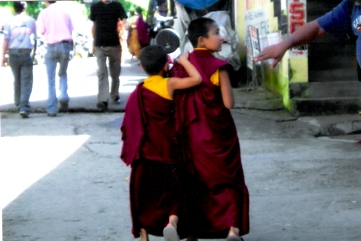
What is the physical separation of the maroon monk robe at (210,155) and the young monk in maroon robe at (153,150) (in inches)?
3.4

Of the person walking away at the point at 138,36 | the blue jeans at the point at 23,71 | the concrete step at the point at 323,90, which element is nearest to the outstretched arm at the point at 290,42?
the concrete step at the point at 323,90

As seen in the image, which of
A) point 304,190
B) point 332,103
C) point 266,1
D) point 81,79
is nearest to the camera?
point 304,190

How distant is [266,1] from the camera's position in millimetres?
14016

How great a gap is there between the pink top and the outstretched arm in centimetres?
796

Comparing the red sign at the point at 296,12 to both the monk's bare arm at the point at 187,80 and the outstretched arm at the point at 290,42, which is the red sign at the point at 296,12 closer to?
the monk's bare arm at the point at 187,80

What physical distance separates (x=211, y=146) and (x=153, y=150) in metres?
0.39

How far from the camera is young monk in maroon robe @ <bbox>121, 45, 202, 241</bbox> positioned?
5508 millimetres

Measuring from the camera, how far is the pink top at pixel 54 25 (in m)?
12.2

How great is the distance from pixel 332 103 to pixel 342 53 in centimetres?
139

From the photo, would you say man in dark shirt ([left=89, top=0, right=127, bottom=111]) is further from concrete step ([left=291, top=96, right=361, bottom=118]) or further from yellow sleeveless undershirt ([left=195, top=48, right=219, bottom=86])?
yellow sleeveless undershirt ([left=195, top=48, right=219, bottom=86])

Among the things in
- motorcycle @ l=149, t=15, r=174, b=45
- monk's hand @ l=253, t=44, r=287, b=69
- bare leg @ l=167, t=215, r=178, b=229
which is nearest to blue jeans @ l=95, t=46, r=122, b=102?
motorcycle @ l=149, t=15, r=174, b=45

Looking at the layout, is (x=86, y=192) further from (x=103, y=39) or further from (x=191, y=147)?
(x=103, y=39)

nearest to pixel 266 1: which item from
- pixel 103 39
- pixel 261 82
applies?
pixel 261 82

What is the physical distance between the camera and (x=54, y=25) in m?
12.2
